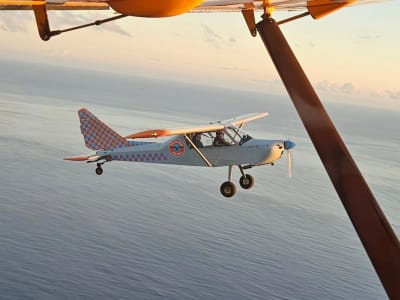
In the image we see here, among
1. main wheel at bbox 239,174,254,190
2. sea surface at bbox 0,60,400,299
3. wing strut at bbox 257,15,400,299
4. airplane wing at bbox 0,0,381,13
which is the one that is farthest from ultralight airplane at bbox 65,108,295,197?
sea surface at bbox 0,60,400,299

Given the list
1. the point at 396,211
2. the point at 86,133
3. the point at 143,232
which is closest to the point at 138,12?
the point at 86,133

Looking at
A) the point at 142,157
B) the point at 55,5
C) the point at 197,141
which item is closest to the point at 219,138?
the point at 197,141

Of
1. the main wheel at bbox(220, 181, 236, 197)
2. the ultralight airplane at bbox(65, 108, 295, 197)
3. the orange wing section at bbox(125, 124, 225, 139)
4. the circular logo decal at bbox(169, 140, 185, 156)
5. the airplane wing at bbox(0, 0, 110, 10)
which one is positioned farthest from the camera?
the circular logo decal at bbox(169, 140, 185, 156)

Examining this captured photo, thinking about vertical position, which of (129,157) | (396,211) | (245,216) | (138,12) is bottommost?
(138,12)

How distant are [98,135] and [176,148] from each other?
675 centimetres

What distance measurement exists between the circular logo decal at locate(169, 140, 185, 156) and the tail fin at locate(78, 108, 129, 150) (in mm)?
4855

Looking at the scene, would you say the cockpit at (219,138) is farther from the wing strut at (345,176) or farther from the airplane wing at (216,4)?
the wing strut at (345,176)

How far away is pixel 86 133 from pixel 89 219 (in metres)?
74.4

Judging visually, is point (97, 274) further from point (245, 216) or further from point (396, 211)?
point (396, 211)

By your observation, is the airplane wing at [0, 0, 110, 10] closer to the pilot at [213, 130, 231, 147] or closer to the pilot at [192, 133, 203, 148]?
the pilot at [192, 133, 203, 148]

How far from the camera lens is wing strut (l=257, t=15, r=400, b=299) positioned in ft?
5.93

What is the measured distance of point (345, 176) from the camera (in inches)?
78.0

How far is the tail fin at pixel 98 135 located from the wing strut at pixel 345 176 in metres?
19.9

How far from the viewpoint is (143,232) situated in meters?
92.3
